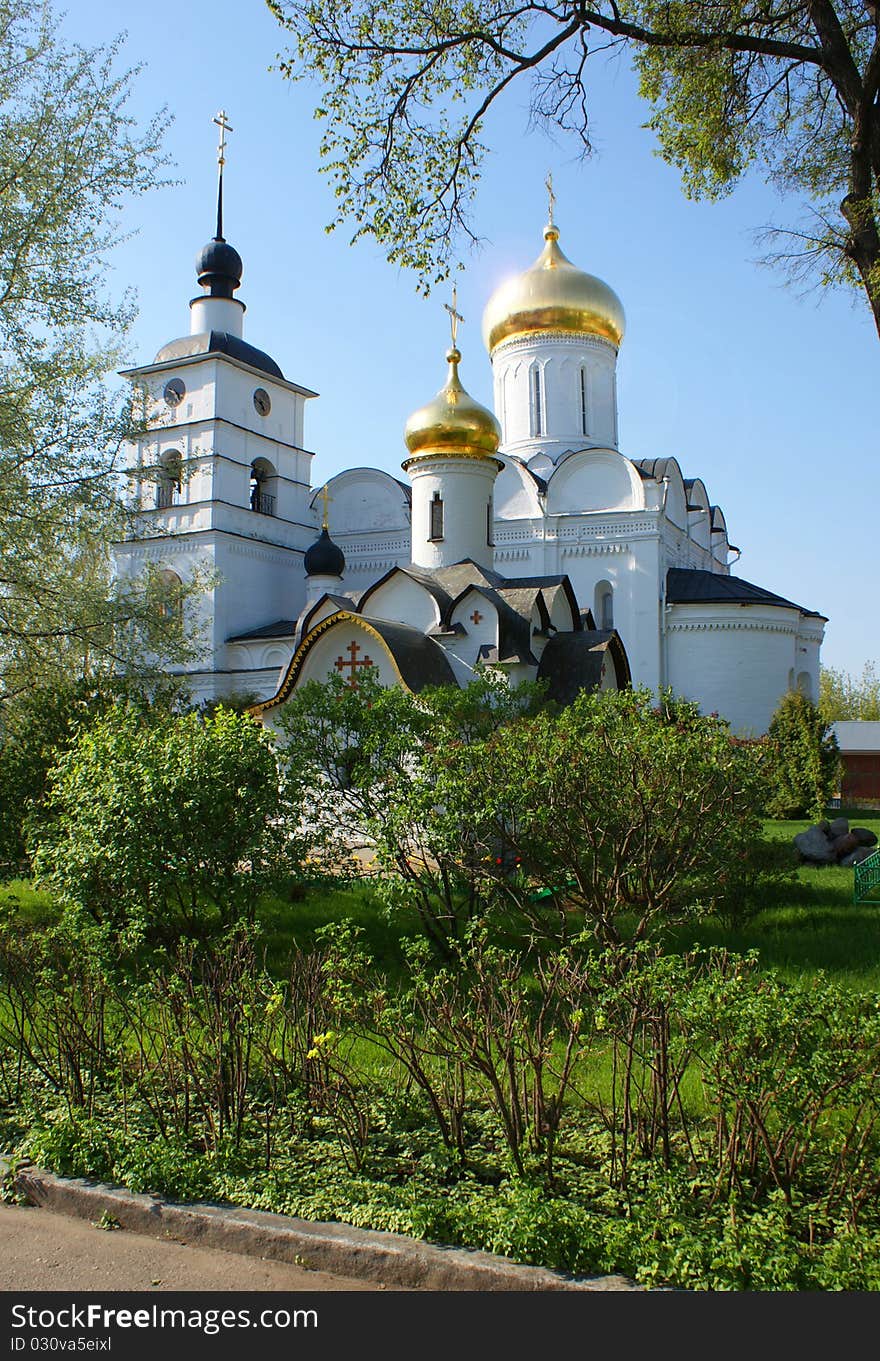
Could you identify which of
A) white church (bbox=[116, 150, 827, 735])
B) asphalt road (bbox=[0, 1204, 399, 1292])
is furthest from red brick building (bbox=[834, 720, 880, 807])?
asphalt road (bbox=[0, 1204, 399, 1292])

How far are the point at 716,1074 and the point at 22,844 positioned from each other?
6.58m

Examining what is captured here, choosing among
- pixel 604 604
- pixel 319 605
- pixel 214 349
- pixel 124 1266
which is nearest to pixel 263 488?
pixel 214 349

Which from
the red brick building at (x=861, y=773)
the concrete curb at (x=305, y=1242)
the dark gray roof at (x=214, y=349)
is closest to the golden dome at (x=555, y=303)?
the dark gray roof at (x=214, y=349)

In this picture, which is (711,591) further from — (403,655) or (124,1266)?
(124,1266)

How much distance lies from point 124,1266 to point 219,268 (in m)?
24.0

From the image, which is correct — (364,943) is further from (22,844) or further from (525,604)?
(525,604)

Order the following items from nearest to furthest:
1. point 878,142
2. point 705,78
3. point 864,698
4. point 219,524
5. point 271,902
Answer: point 878,142 < point 705,78 < point 271,902 < point 219,524 < point 864,698

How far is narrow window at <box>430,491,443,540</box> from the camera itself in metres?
15.5

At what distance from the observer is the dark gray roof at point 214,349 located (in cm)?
2358

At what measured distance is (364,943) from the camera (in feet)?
23.9

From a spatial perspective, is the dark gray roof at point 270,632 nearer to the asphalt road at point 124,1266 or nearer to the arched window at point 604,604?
the arched window at point 604,604

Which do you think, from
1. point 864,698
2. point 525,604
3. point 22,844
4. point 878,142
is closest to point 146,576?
point 22,844

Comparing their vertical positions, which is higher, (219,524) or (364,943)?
(219,524)
